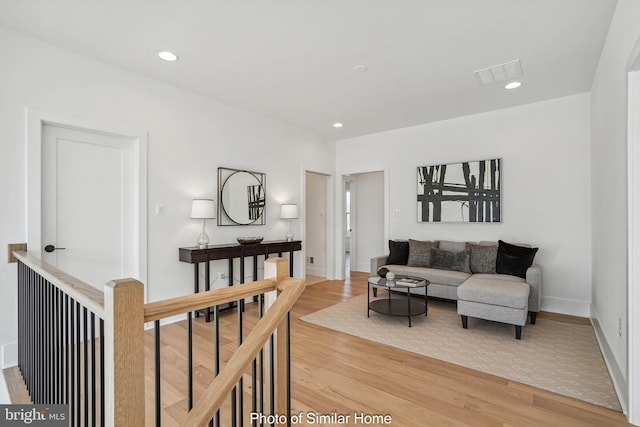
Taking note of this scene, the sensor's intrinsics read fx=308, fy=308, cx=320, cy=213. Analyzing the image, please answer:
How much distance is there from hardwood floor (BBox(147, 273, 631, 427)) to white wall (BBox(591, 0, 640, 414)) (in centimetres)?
59

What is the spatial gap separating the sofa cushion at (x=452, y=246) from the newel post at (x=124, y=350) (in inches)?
169

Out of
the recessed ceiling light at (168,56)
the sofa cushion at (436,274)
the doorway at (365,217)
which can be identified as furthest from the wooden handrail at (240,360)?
the doorway at (365,217)

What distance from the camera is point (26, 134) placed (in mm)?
2516

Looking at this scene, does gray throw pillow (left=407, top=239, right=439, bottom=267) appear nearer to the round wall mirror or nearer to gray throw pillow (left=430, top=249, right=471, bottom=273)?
gray throw pillow (left=430, top=249, right=471, bottom=273)

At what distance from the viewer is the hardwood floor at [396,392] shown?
5.97 ft

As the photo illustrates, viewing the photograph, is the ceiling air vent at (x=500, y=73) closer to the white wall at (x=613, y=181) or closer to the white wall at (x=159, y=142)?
the white wall at (x=613, y=181)

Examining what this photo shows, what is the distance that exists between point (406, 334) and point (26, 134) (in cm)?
380

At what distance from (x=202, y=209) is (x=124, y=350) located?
282 cm

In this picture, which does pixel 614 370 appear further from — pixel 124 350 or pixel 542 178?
pixel 124 350

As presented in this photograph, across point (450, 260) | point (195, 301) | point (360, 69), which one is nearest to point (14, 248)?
point (195, 301)

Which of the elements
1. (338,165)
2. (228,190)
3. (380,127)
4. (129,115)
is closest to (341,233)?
(338,165)

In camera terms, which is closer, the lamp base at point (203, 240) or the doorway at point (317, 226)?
the lamp base at point (203, 240)

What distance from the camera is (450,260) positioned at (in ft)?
13.6

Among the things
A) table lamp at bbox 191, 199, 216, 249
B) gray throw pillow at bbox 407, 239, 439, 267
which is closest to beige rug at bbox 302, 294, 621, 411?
gray throw pillow at bbox 407, 239, 439, 267
